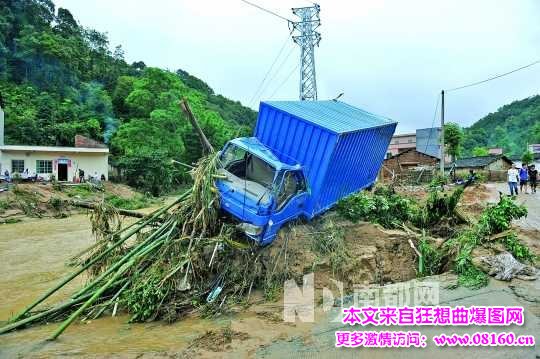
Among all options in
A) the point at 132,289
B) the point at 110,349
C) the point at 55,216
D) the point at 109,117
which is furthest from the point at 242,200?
the point at 109,117

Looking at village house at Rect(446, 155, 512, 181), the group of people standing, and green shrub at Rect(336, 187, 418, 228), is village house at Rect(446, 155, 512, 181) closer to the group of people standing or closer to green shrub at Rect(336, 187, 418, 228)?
the group of people standing

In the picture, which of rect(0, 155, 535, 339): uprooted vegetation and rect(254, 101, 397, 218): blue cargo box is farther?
rect(254, 101, 397, 218): blue cargo box

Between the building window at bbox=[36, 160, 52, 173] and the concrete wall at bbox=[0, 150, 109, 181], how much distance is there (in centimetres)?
24

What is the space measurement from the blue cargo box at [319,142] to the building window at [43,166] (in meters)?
28.2

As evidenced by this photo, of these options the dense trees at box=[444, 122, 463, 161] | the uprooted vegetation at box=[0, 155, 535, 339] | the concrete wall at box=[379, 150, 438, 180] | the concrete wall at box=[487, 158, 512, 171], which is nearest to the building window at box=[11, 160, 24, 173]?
the uprooted vegetation at box=[0, 155, 535, 339]

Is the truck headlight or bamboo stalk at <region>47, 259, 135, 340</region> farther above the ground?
the truck headlight

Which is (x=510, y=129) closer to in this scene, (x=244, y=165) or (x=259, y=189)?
(x=244, y=165)

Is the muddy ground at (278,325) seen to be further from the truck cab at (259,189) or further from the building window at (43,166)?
the building window at (43,166)

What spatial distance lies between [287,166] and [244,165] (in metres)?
1.15

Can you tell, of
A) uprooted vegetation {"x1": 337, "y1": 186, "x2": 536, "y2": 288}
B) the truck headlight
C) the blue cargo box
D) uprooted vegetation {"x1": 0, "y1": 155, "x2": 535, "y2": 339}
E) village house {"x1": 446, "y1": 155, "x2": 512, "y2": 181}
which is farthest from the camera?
village house {"x1": 446, "y1": 155, "x2": 512, "y2": 181}

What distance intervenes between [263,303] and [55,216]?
20.5 m

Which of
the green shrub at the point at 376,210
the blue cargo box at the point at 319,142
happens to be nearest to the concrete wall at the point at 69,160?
the blue cargo box at the point at 319,142

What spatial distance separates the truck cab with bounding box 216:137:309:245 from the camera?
7.56m

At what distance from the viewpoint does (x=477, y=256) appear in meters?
8.41
